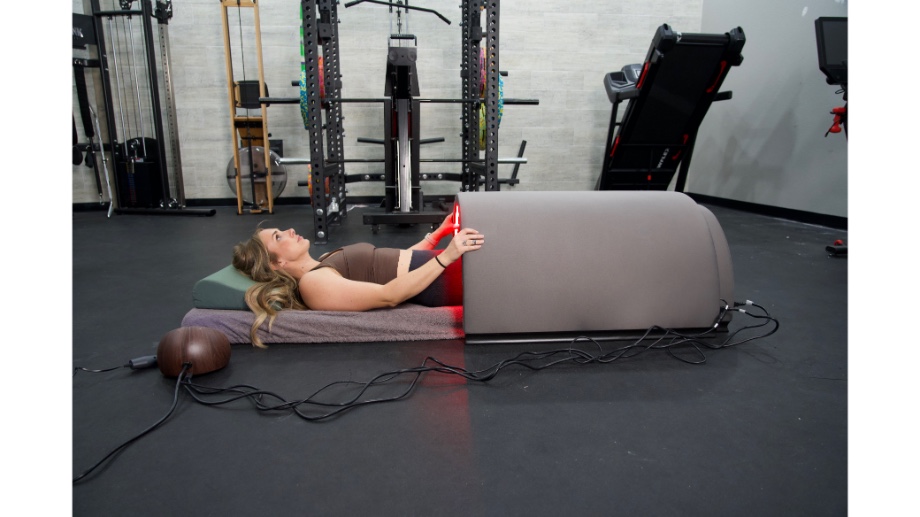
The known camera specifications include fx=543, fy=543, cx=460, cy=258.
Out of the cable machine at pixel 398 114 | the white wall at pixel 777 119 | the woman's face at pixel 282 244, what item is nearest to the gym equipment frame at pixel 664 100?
the white wall at pixel 777 119

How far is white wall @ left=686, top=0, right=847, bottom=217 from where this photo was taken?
412cm

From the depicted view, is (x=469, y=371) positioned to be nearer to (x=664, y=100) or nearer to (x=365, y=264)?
(x=365, y=264)

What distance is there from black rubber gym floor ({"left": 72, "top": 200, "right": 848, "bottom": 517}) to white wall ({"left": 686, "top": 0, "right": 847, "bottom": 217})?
2.58 m

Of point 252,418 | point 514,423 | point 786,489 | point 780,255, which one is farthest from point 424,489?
point 780,255

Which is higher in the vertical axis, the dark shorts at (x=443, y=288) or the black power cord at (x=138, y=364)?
the dark shorts at (x=443, y=288)

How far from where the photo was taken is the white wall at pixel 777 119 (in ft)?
13.5

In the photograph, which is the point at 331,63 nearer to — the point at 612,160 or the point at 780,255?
the point at 612,160

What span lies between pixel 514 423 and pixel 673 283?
85 centimetres

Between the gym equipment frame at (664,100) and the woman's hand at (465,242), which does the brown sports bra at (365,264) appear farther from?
the gym equipment frame at (664,100)

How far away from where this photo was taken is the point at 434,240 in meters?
2.30

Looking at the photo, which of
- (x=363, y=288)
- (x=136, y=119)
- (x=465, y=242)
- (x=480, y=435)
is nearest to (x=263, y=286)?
(x=363, y=288)

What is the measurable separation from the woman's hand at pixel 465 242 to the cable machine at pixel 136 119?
3.88 meters

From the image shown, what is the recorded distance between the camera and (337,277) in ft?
6.48

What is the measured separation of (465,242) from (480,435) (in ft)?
2.16
